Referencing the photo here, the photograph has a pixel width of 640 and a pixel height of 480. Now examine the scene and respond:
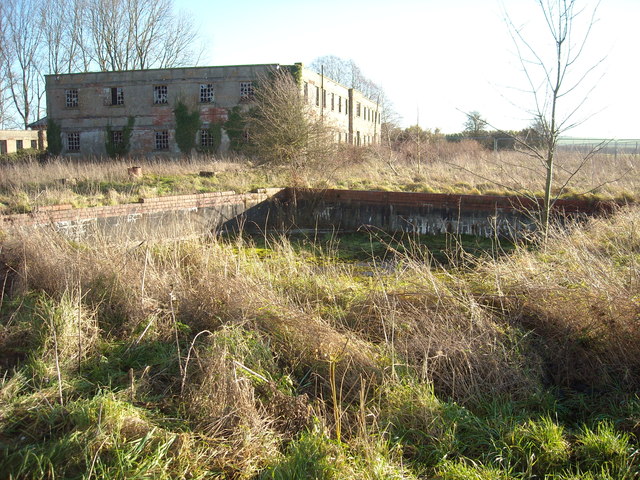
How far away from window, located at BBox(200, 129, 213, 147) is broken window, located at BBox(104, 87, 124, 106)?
5294 mm

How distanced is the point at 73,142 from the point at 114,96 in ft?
12.2

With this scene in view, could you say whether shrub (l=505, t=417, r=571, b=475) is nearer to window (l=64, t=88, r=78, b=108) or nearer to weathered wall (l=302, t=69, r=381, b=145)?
weathered wall (l=302, t=69, r=381, b=145)

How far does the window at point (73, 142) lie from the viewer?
31.2 m

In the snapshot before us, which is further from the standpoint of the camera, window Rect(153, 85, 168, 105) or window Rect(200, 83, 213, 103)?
window Rect(153, 85, 168, 105)

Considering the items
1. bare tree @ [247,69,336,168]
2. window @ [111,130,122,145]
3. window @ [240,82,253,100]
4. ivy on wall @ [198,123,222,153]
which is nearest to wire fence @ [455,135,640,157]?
bare tree @ [247,69,336,168]

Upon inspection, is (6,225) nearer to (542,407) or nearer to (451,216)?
(542,407)

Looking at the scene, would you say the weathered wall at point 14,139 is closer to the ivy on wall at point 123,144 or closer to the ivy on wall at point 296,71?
the ivy on wall at point 123,144

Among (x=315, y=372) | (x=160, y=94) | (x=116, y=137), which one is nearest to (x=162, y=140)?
(x=160, y=94)

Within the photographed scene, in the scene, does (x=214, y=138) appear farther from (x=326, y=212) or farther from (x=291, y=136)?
(x=326, y=212)

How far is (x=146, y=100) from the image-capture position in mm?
30062

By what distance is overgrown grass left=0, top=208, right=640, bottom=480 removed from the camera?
128 inches

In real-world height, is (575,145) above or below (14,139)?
below

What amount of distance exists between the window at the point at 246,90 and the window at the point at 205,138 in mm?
2730

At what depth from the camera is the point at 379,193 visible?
43.3ft
